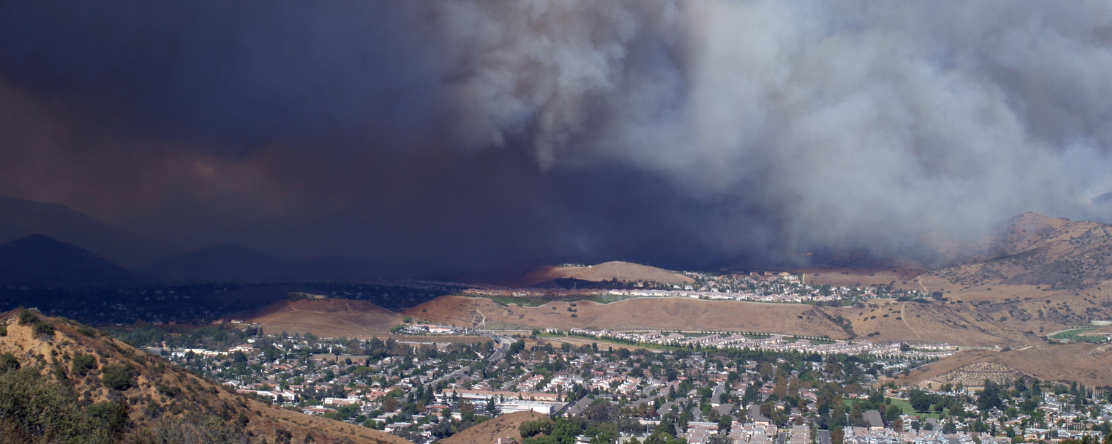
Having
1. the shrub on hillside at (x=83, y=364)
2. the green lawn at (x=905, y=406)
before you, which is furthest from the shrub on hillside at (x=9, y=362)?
the green lawn at (x=905, y=406)

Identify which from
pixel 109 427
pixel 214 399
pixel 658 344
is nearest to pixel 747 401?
pixel 658 344

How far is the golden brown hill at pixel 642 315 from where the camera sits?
175 ft

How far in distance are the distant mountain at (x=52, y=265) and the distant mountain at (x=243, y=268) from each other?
17.6 feet

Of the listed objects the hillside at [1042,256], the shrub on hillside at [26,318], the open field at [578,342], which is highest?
the hillside at [1042,256]

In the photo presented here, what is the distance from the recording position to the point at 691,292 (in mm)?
62281

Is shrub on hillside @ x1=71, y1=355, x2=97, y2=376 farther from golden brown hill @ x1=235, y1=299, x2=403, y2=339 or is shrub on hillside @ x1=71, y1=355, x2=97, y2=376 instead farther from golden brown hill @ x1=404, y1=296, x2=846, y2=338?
golden brown hill @ x1=404, y1=296, x2=846, y2=338

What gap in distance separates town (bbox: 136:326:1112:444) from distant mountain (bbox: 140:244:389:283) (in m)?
26.0

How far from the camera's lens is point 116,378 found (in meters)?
16.4

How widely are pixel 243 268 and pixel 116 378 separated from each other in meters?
58.9

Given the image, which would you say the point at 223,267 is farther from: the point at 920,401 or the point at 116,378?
the point at 116,378

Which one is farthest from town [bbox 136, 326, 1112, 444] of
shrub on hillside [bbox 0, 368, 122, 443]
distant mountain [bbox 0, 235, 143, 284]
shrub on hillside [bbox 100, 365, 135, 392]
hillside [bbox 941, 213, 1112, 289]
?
distant mountain [bbox 0, 235, 143, 284]

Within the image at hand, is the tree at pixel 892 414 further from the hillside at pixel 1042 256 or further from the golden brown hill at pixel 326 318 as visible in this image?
the hillside at pixel 1042 256

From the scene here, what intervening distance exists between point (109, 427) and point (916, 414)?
2520cm

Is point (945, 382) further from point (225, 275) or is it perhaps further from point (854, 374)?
point (225, 275)
